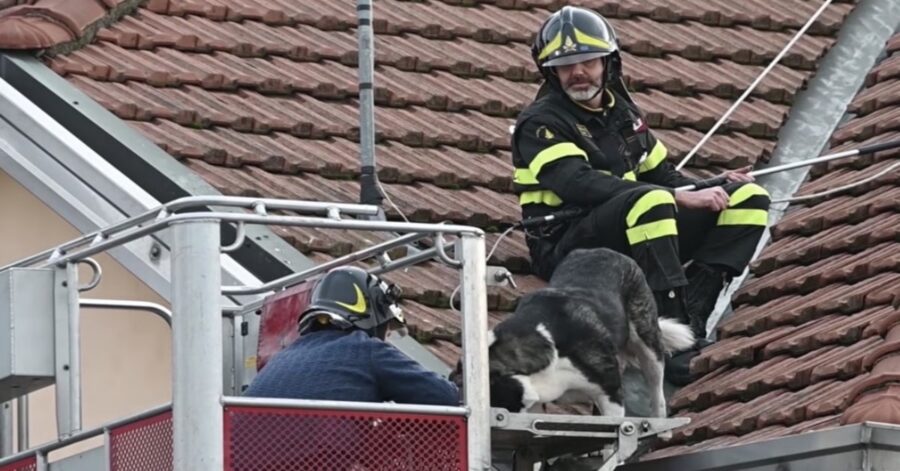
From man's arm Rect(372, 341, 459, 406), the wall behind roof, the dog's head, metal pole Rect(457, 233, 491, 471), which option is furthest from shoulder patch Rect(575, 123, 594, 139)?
man's arm Rect(372, 341, 459, 406)

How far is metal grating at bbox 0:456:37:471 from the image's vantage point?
10020 mm

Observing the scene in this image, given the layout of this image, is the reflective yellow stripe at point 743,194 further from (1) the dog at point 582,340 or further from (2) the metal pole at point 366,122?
(2) the metal pole at point 366,122

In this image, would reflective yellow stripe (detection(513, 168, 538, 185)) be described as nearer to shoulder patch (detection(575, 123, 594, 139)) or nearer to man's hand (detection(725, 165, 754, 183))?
shoulder patch (detection(575, 123, 594, 139))

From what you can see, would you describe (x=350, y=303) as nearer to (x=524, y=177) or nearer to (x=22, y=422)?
(x=22, y=422)

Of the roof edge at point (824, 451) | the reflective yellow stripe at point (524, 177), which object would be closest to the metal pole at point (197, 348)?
the roof edge at point (824, 451)

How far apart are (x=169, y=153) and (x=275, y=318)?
6.66ft

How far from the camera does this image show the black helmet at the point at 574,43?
11.7m

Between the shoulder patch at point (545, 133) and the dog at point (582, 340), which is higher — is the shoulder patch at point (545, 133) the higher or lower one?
the higher one

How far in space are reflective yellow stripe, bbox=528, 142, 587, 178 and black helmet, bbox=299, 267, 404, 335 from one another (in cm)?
186

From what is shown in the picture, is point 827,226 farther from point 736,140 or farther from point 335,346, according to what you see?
point 335,346

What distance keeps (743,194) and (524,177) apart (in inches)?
36.7

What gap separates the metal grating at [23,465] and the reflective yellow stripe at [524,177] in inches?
108

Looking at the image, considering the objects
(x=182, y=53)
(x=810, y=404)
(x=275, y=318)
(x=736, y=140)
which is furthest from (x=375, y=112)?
(x=810, y=404)

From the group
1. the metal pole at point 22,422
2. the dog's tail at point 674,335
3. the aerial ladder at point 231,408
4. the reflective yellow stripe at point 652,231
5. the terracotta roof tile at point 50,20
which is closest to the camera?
the aerial ladder at point 231,408
